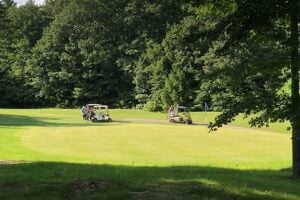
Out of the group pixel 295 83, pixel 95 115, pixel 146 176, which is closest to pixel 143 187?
pixel 146 176

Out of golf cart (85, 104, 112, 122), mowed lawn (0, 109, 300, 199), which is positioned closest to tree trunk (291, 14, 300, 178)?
mowed lawn (0, 109, 300, 199)

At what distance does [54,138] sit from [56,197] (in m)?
24.7

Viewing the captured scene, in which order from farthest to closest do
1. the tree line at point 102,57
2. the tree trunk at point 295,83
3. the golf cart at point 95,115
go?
the tree line at point 102,57 → the golf cart at point 95,115 → the tree trunk at point 295,83

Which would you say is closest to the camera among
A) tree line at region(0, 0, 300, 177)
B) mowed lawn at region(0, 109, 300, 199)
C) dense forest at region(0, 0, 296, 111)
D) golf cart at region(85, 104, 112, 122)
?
mowed lawn at region(0, 109, 300, 199)

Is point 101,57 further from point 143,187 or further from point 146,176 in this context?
point 143,187

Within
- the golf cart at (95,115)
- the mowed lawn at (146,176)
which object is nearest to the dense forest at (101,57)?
the golf cart at (95,115)

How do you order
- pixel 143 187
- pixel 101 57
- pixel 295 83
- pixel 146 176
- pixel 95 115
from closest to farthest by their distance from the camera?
pixel 143 187 → pixel 146 176 → pixel 295 83 → pixel 95 115 → pixel 101 57

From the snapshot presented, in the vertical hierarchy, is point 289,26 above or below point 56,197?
above

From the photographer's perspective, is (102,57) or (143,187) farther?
(102,57)

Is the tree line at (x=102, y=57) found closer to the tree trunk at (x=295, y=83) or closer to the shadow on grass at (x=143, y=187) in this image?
the tree trunk at (x=295, y=83)

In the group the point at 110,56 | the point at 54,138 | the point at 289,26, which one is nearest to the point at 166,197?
the point at 289,26

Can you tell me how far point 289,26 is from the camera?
11000mm

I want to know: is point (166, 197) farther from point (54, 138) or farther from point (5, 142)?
point (54, 138)

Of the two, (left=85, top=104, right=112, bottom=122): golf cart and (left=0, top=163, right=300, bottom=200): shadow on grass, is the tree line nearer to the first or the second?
(left=85, top=104, right=112, bottom=122): golf cart
